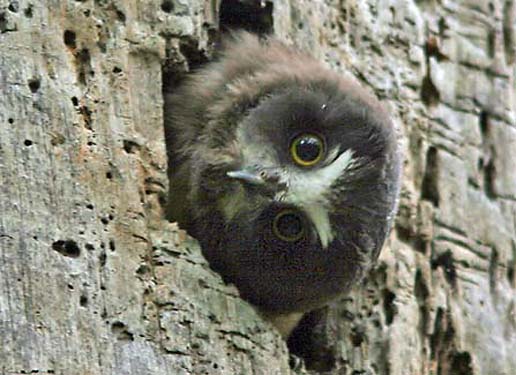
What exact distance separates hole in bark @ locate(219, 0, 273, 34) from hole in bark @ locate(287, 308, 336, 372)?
0.83 metres

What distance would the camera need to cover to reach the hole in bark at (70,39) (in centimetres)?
265

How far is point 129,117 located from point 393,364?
1040mm

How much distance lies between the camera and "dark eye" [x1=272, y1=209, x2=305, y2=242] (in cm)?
290

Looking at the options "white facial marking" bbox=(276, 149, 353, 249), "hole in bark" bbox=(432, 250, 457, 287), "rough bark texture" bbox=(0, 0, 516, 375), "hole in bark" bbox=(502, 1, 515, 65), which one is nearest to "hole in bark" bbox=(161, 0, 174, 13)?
"rough bark texture" bbox=(0, 0, 516, 375)

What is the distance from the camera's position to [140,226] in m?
2.62

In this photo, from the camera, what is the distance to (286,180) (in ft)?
9.37

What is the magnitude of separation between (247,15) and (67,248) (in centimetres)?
110

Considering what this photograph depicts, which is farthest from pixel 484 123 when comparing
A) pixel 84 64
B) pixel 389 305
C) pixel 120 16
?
pixel 84 64

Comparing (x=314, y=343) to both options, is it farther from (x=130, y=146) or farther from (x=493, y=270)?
(x=130, y=146)

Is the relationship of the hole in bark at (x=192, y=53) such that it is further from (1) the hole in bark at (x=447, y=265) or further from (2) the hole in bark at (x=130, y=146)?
(1) the hole in bark at (x=447, y=265)

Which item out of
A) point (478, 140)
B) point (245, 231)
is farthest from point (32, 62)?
point (478, 140)

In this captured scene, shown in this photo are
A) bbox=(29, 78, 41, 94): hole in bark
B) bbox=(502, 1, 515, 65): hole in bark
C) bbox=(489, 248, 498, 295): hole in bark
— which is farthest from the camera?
bbox=(502, 1, 515, 65): hole in bark

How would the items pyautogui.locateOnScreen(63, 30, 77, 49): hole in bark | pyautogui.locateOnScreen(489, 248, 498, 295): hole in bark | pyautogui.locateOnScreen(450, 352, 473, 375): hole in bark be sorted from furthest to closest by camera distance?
pyautogui.locateOnScreen(489, 248, 498, 295): hole in bark → pyautogui.locateOnScreen(450, 352, 473, 375): hole in bark → pyautogui.locateOnScreen(63, 30, 77, 49): hole in bark

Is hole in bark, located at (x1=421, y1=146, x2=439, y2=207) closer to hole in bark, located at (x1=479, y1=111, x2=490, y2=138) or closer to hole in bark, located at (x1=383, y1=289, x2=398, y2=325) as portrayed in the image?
hole in bark, located at (x1=479, y1=111, x2=490, y2=138)
